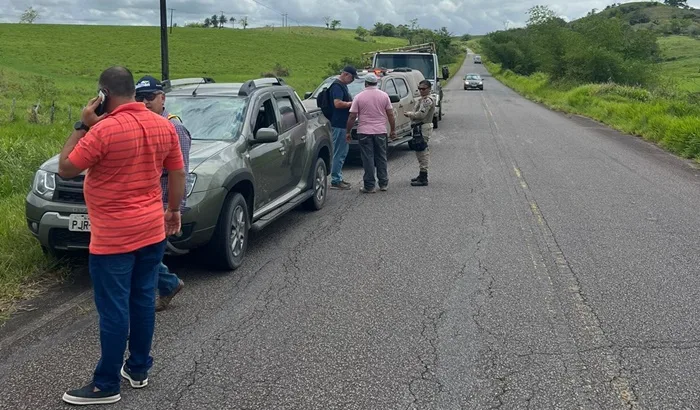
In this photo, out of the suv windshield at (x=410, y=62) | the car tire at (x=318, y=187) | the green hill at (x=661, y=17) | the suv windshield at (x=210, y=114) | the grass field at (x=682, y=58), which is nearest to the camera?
the suv windshield at (x=210, y=114)

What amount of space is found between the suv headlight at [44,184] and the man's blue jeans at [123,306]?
2.40 m

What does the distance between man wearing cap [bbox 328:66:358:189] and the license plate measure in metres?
5.72

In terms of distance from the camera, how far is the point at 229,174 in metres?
6.48

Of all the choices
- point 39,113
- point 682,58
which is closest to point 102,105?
point 39,113

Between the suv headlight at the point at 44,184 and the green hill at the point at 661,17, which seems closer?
the suv headlight at the point at 44,184

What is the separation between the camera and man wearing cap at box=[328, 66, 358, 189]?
1112 centimetres

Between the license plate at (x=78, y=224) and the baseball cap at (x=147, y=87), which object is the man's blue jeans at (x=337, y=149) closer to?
the license plate at (x=78, y=224)

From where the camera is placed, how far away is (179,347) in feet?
15.7

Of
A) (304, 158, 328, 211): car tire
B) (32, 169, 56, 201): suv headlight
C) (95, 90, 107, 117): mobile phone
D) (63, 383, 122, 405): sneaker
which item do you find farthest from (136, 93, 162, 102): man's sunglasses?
(304, 158, 328, 211): car tire

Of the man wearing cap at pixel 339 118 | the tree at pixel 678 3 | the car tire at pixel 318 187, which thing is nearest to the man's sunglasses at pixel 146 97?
the car tire at pixel 318 187

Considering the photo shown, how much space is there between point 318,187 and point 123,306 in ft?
18.8

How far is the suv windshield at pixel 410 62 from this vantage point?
22188 millimetres

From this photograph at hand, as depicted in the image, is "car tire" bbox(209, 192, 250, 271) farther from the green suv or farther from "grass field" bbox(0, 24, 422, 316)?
"grass field" bbox(0, 24, 422, 316)

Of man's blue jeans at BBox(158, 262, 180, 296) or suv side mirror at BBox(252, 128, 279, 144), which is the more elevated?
suv side mirror at BBox(252, 128, 279, 144)
